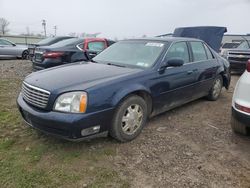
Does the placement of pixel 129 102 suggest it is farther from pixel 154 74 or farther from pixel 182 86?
pixel 182 86

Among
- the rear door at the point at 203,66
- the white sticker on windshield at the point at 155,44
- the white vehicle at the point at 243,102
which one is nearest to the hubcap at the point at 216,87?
the rear door at the point at 203,66

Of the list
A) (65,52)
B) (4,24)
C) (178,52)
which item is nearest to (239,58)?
(178,52)

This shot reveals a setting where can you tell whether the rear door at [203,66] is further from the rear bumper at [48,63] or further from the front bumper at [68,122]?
the rear bumper at [48,63]

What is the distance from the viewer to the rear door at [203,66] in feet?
15.9

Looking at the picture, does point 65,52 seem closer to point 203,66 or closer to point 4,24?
point 203,66

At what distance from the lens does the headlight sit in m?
2.92

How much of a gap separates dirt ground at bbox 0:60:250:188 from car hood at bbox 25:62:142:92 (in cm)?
86

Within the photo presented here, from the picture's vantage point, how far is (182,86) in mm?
4375

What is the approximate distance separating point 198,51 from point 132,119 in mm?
2418

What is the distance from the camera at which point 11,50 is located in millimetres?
13625

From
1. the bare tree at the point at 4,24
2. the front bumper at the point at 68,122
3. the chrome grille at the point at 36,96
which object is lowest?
the bare tree at the point at 4,24

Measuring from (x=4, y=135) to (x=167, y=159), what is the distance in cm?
235

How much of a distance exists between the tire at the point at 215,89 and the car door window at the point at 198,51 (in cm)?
71

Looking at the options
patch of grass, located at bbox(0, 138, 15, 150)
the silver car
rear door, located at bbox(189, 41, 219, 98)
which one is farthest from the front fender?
the silver car
